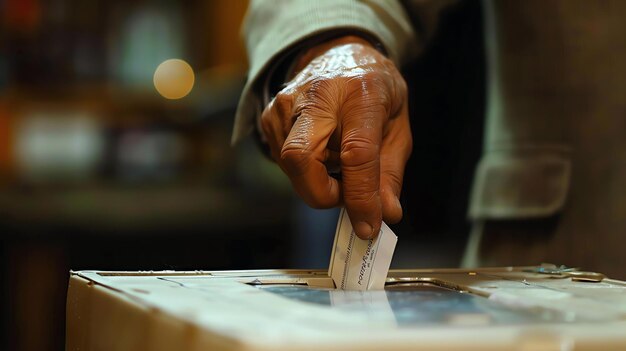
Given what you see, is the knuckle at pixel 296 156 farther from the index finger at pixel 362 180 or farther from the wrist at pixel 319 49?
the wrist at pixel 319 49

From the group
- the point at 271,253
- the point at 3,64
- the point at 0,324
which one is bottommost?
the point at 0,324

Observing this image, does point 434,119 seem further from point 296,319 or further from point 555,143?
point 296,319

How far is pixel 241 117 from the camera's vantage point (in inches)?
35.1

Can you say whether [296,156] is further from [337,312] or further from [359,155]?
[337,312]

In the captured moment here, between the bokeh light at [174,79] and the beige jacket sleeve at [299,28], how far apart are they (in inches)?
65.0

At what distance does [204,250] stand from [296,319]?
1.76m

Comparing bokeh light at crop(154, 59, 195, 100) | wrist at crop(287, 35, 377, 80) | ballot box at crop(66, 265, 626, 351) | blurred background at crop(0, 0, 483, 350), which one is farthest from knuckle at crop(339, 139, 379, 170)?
bokeh light at crop(154, 59, 195, 100)

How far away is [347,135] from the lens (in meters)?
0.61

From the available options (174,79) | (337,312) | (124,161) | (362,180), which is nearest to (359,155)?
(362,180)

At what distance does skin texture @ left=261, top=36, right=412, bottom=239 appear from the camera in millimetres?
599

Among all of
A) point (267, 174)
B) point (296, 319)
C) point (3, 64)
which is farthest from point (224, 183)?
point (296, 319)

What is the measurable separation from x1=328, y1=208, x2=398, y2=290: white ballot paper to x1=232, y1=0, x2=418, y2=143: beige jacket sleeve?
0.26m

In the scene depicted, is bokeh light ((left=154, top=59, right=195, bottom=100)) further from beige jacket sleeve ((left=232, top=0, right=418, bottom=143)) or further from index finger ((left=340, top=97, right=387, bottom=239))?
index finger ((left=340, top=97, right=387, bottom=239))

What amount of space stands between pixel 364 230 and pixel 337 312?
20 cm
